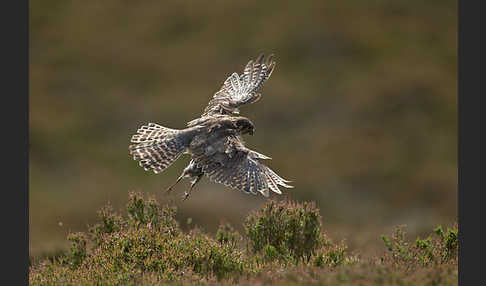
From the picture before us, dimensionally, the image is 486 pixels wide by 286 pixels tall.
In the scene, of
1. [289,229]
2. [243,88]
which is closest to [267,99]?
[243,88]

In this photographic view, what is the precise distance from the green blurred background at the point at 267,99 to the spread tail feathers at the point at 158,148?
18586mm

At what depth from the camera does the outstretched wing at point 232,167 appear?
11.7 meters

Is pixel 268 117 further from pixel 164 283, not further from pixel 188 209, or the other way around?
pixel 164 283

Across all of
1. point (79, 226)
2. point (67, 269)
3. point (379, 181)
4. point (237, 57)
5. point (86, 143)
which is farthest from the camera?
point (237, 57)

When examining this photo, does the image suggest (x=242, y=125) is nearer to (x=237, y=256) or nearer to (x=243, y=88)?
(x=243, y=88)

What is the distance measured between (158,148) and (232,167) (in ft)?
4.43

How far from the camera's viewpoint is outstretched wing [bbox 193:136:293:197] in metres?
11.7

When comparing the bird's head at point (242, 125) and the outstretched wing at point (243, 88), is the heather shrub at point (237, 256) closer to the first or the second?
the bird's head at point (242, 125)

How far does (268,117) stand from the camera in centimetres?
4241

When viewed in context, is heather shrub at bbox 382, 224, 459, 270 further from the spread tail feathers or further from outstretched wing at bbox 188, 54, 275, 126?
the spread tail feathers

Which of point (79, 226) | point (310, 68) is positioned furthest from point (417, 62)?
point (79, 226)

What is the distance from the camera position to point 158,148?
39.2 feet

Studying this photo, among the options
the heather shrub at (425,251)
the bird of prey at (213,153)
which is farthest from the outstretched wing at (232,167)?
the heather shrub at (425,251)

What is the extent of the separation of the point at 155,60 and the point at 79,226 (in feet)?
59.8
